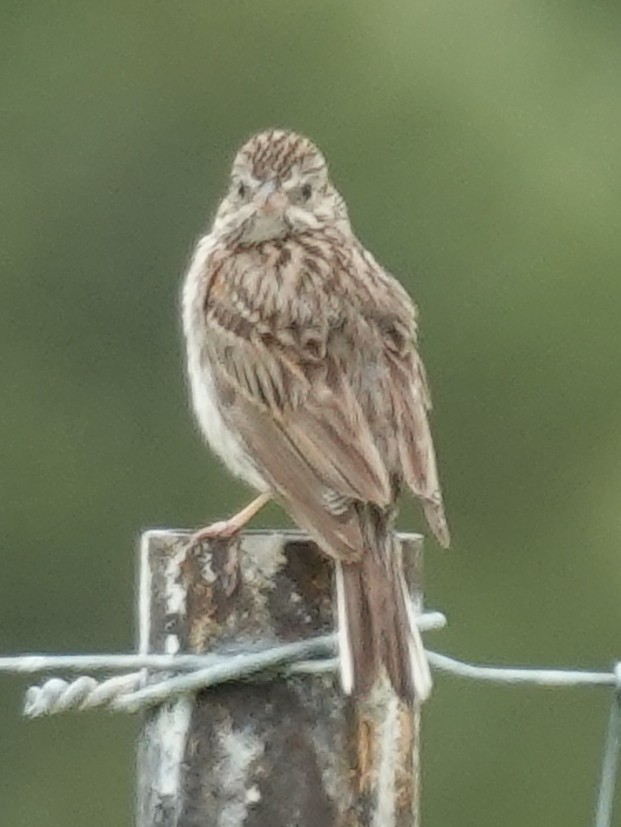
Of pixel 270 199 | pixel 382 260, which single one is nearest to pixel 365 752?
pixel 270 199

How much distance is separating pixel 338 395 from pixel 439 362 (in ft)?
48.5

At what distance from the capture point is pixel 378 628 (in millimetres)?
5754

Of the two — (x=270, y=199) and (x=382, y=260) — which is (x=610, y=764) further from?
(x=382, y=260)

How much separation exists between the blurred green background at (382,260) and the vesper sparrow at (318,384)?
1246 cm

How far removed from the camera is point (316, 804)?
552cm

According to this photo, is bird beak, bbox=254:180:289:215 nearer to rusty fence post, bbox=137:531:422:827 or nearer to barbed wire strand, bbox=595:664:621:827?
barbed wire strand, bbox=595:664:621:827

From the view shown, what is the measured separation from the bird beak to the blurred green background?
12268 millimetres

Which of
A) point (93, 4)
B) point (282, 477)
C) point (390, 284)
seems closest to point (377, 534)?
point (282, 477)

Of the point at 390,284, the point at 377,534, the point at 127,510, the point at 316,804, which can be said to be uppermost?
the point at 127,510

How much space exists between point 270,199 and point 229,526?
201cm

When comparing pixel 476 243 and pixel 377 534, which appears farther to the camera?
pixel 476 243

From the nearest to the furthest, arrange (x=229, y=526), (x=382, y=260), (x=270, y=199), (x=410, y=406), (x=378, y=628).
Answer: (x=378, y=628) < (x=229, y=526) < (x=410, y=406) < (x=270, y=199) < (x=382, y=260)

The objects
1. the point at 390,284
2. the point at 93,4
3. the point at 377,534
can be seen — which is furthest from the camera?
the point at 93,4

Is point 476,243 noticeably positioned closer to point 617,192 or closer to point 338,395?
point 617,192
